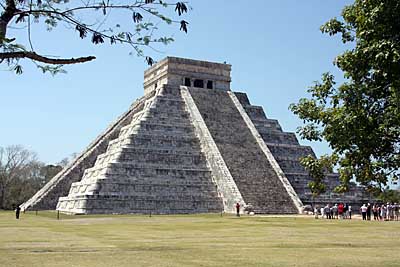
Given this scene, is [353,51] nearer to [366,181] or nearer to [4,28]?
[366,181]

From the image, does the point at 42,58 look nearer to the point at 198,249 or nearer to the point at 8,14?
the point at 8,14

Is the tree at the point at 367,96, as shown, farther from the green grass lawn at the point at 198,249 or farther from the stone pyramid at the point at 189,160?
the stone pyramid at the point at 189,160

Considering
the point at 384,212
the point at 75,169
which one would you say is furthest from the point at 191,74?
the point at 384,212

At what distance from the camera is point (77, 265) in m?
9.46

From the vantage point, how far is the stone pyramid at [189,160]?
31812 millimetres

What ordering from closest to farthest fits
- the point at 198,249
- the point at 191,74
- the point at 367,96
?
the point at 367,96
the point at 198,249
the point at 191,74

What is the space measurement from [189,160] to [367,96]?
27101mm

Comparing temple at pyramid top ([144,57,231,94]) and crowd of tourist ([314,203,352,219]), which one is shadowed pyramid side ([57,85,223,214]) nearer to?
crowd of tourist ([314,203,352,219])

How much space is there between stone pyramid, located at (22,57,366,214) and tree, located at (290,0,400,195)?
2210cm

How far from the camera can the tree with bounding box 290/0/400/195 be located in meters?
8.12

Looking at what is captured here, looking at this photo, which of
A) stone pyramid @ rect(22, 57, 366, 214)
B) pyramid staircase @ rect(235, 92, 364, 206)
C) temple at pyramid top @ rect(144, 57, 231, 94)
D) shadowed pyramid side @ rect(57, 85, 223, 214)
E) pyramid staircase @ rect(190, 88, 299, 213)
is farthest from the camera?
temple at pyramid top @ rect(144, 57, 231, 94)

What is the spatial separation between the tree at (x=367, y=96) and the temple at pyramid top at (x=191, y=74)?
3485 centimetres

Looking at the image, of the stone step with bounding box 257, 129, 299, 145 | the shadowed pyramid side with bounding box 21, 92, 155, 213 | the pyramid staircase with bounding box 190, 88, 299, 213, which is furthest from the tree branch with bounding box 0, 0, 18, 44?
the stone step with bounding box 257, 129, 299, 145

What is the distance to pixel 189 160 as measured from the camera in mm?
35656
